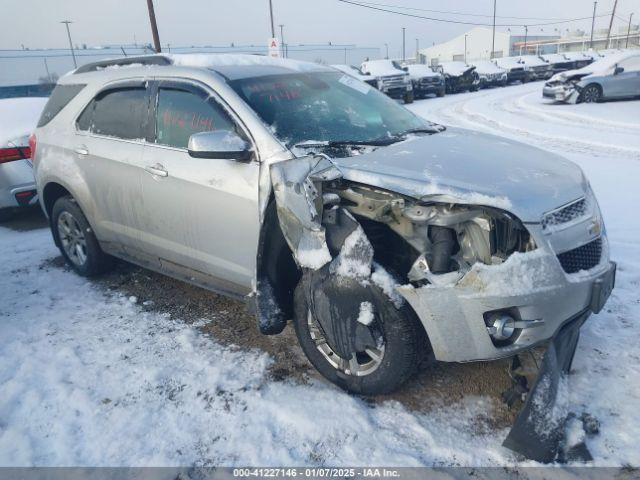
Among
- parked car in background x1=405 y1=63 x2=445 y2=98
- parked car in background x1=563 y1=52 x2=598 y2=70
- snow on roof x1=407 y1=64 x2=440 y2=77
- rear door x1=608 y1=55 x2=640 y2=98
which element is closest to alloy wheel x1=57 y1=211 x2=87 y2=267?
rear door x1=608 y1=55 x2=640 y2=98

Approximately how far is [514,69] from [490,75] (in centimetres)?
319

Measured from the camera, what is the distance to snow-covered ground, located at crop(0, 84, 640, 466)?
2443 mm

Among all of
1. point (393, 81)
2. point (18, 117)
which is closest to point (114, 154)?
point (18, 117)

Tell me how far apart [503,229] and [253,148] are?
4.77 feet

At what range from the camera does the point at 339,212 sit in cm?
262

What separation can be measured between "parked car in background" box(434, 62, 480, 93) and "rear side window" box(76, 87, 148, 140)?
21372mm

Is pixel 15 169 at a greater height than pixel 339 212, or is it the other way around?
pixel 339 212

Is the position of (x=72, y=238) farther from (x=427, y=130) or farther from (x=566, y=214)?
(x=566, y=214)

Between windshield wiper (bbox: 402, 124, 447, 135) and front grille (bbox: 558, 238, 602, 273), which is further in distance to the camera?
windshield wiper (bbox: 402, 124, 447, 135)

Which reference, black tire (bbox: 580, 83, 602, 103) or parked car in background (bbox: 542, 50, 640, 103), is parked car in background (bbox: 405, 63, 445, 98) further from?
black tire (bbox: 580, 83, 602, 103)

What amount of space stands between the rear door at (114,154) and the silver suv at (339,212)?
0.05ft

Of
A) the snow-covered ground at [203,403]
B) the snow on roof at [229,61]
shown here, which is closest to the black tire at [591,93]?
the snow-covered ground at [203,403]

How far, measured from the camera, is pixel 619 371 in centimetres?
286

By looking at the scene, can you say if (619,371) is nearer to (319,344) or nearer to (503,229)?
(503,229)
